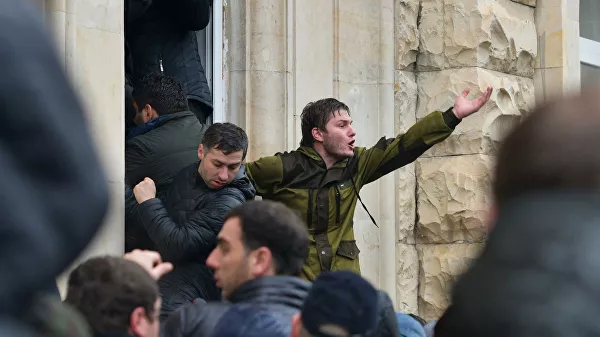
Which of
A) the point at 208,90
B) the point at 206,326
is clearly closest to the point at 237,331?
the point at 206,326

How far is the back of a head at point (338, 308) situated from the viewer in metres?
2.84

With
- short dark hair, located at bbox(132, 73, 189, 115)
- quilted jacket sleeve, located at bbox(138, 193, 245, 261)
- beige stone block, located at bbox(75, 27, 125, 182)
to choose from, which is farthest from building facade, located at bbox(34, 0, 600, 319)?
quilted jacket sleeve, located at bbox(138, 193, 245, 261)

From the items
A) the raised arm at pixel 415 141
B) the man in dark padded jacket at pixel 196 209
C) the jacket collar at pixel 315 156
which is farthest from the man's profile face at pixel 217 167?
the raised arm at pixel 415 141

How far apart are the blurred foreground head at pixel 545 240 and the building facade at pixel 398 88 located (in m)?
5.61

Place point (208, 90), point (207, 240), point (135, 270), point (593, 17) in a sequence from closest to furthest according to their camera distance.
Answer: point (135, 270)
point (207, 240)
point (208, 90)
point (593, 17)

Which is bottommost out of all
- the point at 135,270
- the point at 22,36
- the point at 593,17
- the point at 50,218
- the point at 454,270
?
the point at 454,270

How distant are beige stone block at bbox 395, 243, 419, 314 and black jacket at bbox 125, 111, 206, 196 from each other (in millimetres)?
2131

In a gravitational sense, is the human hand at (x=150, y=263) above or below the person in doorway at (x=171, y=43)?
below

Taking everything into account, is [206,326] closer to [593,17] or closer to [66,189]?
[66,189]

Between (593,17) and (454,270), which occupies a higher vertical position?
(593,17)

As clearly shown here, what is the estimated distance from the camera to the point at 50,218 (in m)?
1.60

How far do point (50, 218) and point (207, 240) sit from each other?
154 inches

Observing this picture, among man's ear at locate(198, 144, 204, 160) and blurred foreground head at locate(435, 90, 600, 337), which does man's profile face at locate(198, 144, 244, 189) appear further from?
blurred foreground head at locate(435, 90, 600, 337)

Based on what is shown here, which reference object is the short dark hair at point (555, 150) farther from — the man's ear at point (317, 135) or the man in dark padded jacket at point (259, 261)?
the man's ear at point (317, 135)
